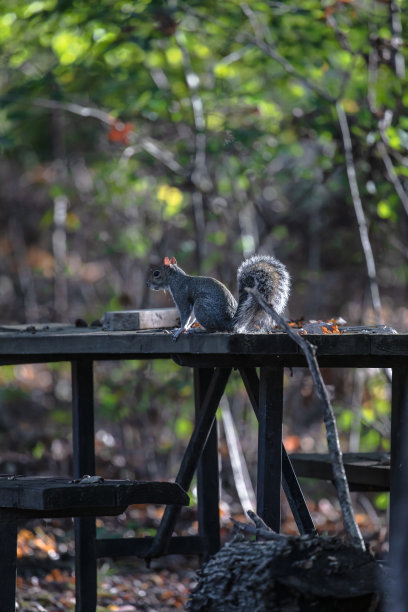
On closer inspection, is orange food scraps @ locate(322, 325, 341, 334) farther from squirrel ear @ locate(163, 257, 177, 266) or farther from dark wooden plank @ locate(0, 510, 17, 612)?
dark wooden plank @ locate(0, 510, 17, 612)

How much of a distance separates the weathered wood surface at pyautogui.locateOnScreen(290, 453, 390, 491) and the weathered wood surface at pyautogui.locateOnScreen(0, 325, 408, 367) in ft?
3.27

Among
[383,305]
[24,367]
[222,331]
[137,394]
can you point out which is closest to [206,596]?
[222,331]

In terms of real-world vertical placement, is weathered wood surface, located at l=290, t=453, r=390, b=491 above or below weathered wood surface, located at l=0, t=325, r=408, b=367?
below

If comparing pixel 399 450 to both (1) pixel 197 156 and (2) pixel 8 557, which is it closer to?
(2) pixel 8 557

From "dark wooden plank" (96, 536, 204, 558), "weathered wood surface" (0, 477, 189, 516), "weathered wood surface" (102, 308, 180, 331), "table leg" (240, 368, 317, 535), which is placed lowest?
"dark wooden plank" (96, 536, 204, 558)

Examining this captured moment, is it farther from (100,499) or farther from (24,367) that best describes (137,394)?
(24,367)

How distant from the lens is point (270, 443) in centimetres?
379

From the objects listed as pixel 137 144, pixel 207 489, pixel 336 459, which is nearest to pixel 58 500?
pixel 336 459

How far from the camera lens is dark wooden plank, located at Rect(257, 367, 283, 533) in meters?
3.78

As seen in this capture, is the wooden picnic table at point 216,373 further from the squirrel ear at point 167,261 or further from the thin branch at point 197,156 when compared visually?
the thin branch at point 197,156

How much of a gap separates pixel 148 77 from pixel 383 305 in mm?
3215

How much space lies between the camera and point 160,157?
24.5 feet

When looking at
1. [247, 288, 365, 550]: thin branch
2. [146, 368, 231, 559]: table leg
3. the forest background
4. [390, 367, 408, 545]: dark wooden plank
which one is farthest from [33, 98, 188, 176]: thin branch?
[247, 288, 365, 550]: thin branch

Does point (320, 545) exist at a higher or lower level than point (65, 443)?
higher
